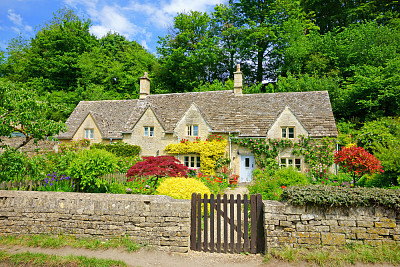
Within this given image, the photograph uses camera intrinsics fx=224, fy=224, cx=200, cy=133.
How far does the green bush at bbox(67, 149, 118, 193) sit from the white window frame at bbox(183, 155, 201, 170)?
9.48 m

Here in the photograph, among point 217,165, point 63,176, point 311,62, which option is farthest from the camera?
point 311,62

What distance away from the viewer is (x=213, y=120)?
2036cm

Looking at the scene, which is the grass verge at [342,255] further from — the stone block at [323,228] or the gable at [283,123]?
the gable at [283,123]

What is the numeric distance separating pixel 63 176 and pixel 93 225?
249 inches

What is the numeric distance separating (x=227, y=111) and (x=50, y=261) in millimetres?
17373

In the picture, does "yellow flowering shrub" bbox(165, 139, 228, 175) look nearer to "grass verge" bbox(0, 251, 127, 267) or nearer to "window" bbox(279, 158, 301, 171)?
"window" bbox(279, 158, 301, 171)

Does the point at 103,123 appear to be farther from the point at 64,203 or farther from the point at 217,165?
the point at 64,203

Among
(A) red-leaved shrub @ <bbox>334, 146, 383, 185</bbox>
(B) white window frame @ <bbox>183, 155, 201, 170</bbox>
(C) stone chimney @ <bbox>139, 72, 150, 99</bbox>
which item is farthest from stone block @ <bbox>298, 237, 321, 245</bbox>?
(C) stone chimney @ <bbox>139, 72, 150, 99</bbox>

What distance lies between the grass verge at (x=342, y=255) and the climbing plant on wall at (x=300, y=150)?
37.9 ft

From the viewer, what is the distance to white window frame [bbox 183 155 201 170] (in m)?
19.3

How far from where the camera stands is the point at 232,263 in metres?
5.95

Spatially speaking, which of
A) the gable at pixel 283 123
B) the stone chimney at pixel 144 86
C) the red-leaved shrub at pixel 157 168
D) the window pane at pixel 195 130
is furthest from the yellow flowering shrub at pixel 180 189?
the stone chimney at pixel 144 86

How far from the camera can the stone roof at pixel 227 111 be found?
18.8m

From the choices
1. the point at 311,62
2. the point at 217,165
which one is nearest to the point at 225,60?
the point at 311,62
